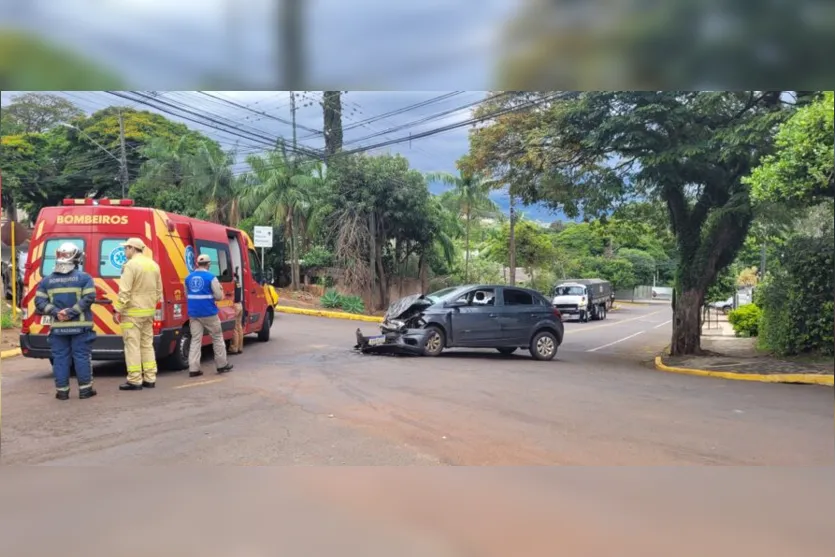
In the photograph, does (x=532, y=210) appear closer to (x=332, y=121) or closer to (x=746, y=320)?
(x=332, y=121)

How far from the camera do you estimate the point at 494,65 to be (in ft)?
16.3

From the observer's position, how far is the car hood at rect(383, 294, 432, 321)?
10782mm

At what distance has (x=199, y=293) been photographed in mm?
8508

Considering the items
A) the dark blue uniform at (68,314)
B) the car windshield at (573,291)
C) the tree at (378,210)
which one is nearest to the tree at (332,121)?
the tree at (378,210)

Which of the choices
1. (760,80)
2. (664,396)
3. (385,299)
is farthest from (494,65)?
(385,299)

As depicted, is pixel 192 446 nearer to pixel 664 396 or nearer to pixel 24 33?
pixel 24 33

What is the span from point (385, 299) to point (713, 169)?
19.7 ft

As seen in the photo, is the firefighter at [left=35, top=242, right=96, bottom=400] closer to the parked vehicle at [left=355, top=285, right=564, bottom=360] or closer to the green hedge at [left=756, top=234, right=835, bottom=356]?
the parked vehicle at [left=355, top=285, right=564, bottom=360]

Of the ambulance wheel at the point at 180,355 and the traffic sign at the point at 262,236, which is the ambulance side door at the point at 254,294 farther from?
the ambulance wheel at the point at 180,355

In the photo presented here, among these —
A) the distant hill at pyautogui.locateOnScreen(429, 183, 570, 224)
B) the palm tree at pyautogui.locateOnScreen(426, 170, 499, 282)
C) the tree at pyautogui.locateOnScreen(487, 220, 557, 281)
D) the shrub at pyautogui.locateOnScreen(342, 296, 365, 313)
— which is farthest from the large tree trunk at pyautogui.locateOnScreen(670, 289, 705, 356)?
the shrub at pyautogui.locateOnScreen(342, 296, 365, 313)

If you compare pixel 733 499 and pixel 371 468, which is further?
pixel 371 468

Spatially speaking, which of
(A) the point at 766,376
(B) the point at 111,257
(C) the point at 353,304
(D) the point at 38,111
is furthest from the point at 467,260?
(D) the point at 38,111

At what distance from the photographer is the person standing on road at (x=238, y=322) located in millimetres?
10523

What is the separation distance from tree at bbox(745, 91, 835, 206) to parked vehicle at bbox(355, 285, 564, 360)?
4.60 metres
